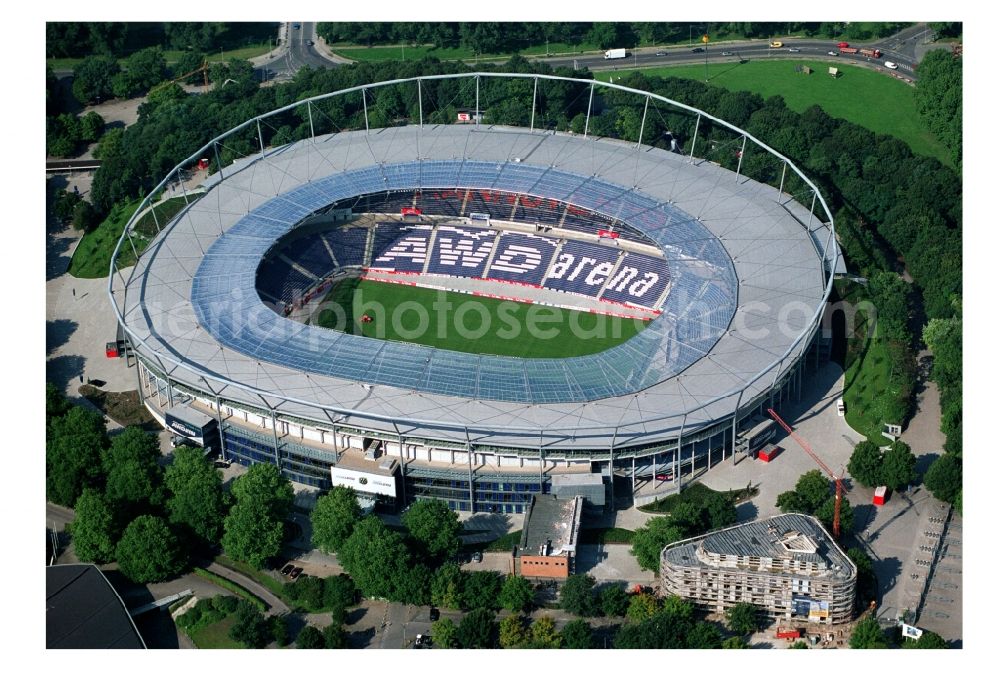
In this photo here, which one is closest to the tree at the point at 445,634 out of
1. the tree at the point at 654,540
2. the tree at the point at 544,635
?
the tree at the point at 544,635

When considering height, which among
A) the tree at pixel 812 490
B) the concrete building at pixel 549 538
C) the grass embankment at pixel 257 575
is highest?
the tree at pixel 812 490

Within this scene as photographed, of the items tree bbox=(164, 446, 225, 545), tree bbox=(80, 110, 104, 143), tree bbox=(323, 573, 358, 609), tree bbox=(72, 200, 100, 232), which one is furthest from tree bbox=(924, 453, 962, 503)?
tree bbox=(80, 110, 104, 143)

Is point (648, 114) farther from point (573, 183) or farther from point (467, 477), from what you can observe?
point (467, 477)

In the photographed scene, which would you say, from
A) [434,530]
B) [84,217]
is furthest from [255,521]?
[84,217]

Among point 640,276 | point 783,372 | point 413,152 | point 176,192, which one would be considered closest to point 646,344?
point 783,372

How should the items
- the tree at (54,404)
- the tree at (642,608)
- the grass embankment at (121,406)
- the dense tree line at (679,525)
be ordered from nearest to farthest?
the tree at (642,608) < the dense tree line at (679,525) < the tree at (54,404) < the grass embankment at (121,406)

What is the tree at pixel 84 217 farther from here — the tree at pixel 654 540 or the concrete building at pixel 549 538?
the tree at pixel 654 540

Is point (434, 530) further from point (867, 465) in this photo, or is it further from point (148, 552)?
point (867, 465)
